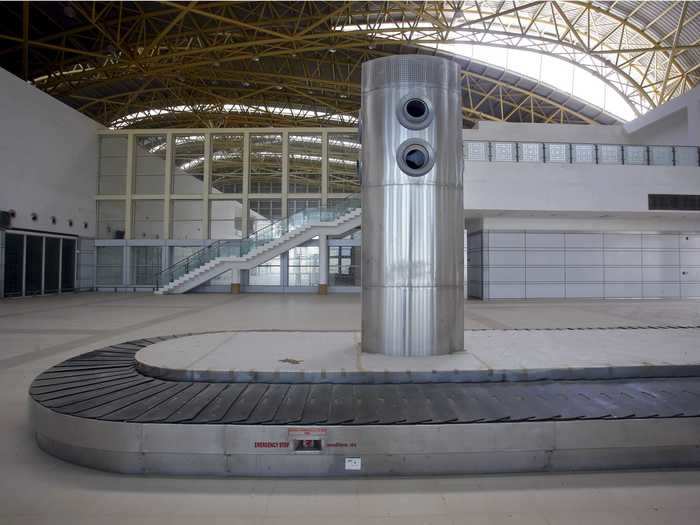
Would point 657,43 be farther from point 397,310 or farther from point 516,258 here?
point 397,310

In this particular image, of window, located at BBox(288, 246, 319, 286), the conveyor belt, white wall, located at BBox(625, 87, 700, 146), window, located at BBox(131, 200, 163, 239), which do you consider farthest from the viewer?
window, located at BBox(131, 200, 163, 239)

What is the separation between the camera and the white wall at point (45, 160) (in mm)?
22328

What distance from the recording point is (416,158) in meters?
6.20

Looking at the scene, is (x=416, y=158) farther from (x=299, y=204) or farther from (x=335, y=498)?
(x=299, y=204)

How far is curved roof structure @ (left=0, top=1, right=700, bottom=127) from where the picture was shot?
26547mm

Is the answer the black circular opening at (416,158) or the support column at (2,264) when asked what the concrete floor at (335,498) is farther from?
the support column at (2,264)

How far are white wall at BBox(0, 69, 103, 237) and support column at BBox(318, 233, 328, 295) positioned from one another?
51.7 ft

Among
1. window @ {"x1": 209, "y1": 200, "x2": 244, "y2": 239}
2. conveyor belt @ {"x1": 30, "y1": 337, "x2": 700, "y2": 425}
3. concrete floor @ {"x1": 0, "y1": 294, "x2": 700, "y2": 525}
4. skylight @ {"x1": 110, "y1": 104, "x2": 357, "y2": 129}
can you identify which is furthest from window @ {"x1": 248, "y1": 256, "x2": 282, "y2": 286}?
concrete floor @ {"x1": 0, "y1": 294, "x2": 700, "y2": 525}

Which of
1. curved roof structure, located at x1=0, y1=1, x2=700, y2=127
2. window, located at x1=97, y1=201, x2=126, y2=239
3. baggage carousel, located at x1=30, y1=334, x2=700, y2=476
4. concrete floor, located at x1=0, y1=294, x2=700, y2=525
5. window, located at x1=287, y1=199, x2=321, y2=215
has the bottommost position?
concrete floor, located at x1=0, y1=294, x2=700, y2=525

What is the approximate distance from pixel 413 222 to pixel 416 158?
2.99 ft

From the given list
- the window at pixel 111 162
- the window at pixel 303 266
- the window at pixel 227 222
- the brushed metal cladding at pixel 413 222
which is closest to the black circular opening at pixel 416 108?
the brushed metal cladding at pixel 413 222

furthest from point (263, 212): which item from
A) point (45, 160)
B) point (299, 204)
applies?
point (45, 160)

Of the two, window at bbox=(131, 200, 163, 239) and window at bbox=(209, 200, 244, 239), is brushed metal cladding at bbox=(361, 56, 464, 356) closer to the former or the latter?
window at bbox=(209, 200, 244, 239)

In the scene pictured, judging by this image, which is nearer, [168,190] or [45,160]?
[45,160]
